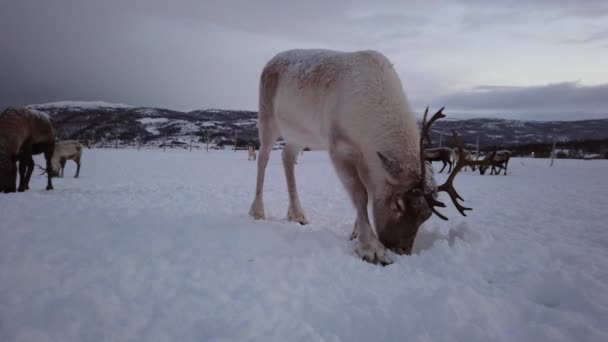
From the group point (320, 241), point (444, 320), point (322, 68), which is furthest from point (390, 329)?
point (322, 68)

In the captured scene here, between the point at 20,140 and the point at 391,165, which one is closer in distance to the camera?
the point at 391,165

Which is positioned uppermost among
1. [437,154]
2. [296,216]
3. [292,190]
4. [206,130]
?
[437,154]

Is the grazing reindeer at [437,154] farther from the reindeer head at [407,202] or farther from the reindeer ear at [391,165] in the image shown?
the reindeer ear at [391,165]

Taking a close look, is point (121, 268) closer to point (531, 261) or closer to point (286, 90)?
point (286, 90)

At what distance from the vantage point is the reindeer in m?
2.95

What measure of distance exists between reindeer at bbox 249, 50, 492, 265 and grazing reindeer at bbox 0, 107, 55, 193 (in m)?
6.45

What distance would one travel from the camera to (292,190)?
16.1ft

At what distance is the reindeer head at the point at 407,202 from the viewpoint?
114 inches

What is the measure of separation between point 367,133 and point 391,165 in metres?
0.44

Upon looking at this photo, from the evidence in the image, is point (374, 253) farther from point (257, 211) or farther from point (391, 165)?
point (257, 211)

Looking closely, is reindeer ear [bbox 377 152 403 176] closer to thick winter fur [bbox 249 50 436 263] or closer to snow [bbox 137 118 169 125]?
thick winter fur [bbox 249 50 436 263]

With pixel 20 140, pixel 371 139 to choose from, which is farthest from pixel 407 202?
pixel 20 140

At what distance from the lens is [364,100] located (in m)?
3.28

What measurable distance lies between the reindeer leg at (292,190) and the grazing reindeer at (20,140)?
19.6 ft
